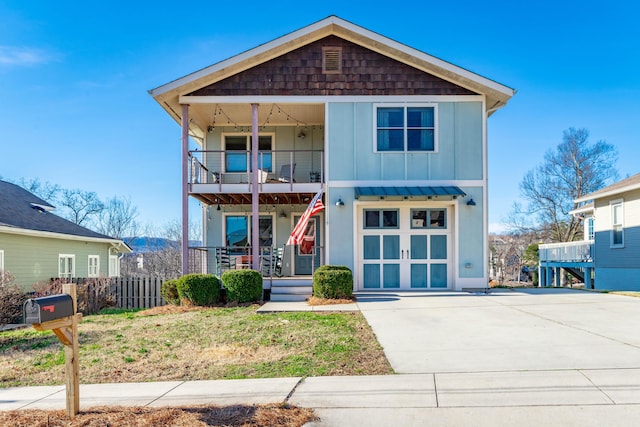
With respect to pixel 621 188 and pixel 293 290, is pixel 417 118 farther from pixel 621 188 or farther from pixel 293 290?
pixel 621 188

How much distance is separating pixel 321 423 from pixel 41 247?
16.9m

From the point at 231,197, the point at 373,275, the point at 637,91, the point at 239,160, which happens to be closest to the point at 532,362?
the point at 373,275

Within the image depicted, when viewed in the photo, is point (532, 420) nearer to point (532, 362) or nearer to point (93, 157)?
point (532, 362)

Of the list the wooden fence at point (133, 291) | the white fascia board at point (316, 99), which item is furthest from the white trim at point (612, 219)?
the wooden fence at point (133, 291)

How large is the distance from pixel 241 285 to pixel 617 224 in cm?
1699

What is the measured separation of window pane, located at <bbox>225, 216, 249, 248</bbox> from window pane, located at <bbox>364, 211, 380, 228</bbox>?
15.2ft

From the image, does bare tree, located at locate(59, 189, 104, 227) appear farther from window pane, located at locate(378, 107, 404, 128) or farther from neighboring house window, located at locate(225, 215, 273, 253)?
window pane, located at locate(378, 107, 404, 128)

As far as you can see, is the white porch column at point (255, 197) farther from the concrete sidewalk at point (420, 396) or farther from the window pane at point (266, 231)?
the concrete sidewalk at point (420, 396)

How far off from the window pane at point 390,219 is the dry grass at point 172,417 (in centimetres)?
979

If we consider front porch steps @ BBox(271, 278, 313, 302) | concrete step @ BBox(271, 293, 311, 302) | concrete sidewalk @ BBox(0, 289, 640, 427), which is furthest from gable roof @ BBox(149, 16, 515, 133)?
concrete sidewalk @ BBox(0, 289, 640, 427)

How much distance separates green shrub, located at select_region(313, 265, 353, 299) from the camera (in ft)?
37.5

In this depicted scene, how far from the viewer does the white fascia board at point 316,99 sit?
13273 millimetres

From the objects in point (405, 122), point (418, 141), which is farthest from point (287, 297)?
point (405, 122)

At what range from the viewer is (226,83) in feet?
43.9
